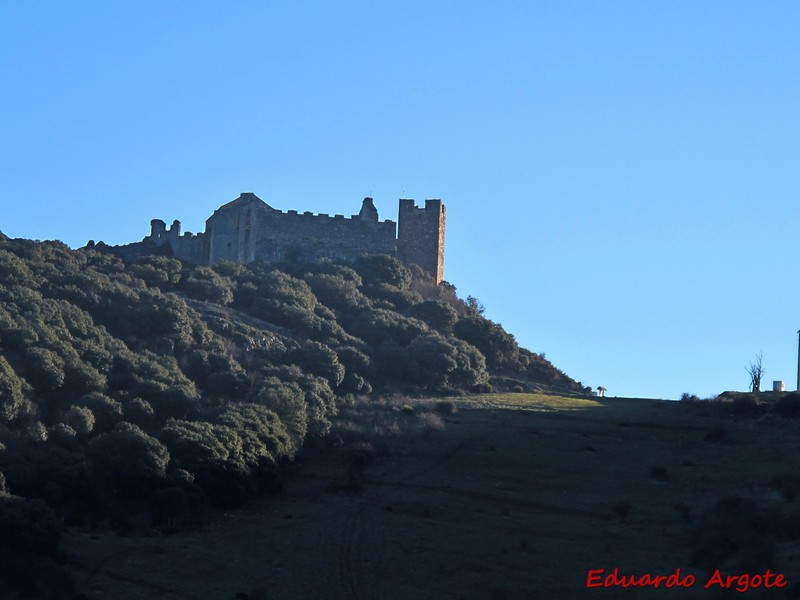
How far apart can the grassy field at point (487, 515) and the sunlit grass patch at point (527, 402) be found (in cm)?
103

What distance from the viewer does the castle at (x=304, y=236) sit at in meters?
64.5

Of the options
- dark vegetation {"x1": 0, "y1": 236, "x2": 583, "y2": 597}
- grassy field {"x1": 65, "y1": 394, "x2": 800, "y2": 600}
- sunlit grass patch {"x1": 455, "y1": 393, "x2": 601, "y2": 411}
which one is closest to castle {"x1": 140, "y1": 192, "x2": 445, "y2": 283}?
dark vegetation {"x1": 0, "y1": 236, "x2": 583, "y2": 597}

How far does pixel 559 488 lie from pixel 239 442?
8020 millimetres

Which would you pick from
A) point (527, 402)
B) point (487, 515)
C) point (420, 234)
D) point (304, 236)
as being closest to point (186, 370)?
point (527, 402)

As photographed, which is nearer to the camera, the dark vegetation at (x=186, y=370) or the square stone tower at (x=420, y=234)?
the dark vegetation at (x=186, y=370)

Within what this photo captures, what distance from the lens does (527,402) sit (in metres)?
49.8

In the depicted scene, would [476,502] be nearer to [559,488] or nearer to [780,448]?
[559,488]

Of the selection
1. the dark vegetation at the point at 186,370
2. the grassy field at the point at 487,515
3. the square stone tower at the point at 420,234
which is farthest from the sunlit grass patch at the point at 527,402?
the square stone tower at the point at 420,234

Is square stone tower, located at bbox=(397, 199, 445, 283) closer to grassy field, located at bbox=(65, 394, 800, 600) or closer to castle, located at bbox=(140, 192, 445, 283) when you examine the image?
castle, located at bbox=(140, 192, 445, 283)

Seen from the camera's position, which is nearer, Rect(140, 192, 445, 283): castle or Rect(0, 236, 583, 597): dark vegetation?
Rect(0, 236, 583, 597): dark vegetation

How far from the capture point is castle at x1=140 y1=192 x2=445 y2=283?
64500 millimetres

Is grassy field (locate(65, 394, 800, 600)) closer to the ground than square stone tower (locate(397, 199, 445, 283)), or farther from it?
closer to the ground

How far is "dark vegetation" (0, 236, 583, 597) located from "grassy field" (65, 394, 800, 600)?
1.19 meters

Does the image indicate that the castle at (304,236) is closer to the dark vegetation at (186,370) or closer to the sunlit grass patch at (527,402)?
the dark vegetation at (186,370)
